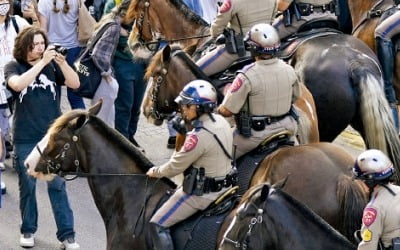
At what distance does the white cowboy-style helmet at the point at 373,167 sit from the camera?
→ 25.5 feet

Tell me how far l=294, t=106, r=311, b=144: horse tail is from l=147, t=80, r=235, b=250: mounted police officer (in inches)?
59.3

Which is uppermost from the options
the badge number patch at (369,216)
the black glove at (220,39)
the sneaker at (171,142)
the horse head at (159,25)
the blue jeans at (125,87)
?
the black glove at (220,39)

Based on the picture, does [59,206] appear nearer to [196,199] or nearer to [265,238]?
[196,199]

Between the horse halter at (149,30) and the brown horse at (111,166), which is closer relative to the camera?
the brown horse at (111,166)

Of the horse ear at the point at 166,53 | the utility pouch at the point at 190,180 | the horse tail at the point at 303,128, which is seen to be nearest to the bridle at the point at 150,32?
the horse ear at the point at 166,53

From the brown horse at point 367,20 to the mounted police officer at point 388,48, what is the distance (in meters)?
0.19

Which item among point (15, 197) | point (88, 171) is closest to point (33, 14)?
point (15, 197)

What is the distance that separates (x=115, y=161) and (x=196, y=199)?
39.3 inches

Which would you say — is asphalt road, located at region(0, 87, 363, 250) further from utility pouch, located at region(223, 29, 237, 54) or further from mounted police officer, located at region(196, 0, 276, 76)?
utility pouch, located at region(223, 29, 237, 54)

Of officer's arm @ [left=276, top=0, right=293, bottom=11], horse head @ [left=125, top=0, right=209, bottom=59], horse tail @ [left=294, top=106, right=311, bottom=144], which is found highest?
officer's arm @ [left=276, top=0, right=293, bottom=11]

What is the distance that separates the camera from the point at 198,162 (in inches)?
347

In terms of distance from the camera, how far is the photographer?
10.9 meters

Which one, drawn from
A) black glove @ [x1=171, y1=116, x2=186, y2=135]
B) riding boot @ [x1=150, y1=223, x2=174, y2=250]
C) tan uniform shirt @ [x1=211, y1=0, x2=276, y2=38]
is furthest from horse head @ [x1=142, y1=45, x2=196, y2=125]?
riding boot @ [x1=150, y1=223, x2=174, y2=250]

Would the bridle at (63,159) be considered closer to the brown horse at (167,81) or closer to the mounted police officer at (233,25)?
the brown horse at (167,81)
